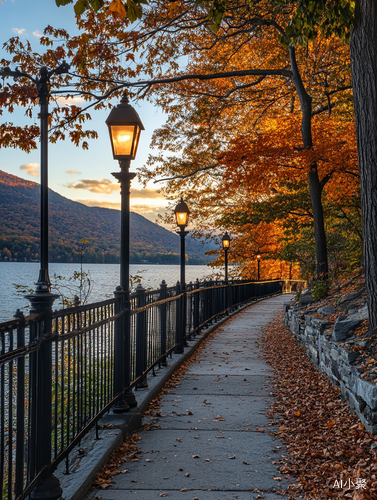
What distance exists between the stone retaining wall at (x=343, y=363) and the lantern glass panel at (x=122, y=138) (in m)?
3.78

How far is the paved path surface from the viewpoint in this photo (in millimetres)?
3609

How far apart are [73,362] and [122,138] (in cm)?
281

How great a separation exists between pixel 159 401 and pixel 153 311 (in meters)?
1.42

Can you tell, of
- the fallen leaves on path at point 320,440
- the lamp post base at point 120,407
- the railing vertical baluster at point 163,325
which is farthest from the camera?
the railing vertical baluster at point 163,325

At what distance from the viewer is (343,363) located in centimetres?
576

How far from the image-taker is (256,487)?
3.65m

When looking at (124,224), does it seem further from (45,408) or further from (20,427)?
(20,427)

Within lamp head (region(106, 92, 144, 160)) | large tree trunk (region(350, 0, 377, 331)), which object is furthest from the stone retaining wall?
lamp head (region(106, 92, 144, 160))

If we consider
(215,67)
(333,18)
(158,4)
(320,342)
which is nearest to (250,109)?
(215,67)

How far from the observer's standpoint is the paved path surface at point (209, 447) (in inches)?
142

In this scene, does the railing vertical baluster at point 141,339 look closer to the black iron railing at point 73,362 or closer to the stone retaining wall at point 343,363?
the black iron railing at point 73,362

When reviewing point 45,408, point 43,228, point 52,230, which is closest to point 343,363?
point 45,408

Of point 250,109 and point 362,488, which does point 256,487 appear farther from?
point 250,109

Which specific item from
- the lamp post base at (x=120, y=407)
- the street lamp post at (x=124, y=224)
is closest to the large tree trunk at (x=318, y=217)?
the street lamp post at (x=124, y=224)
